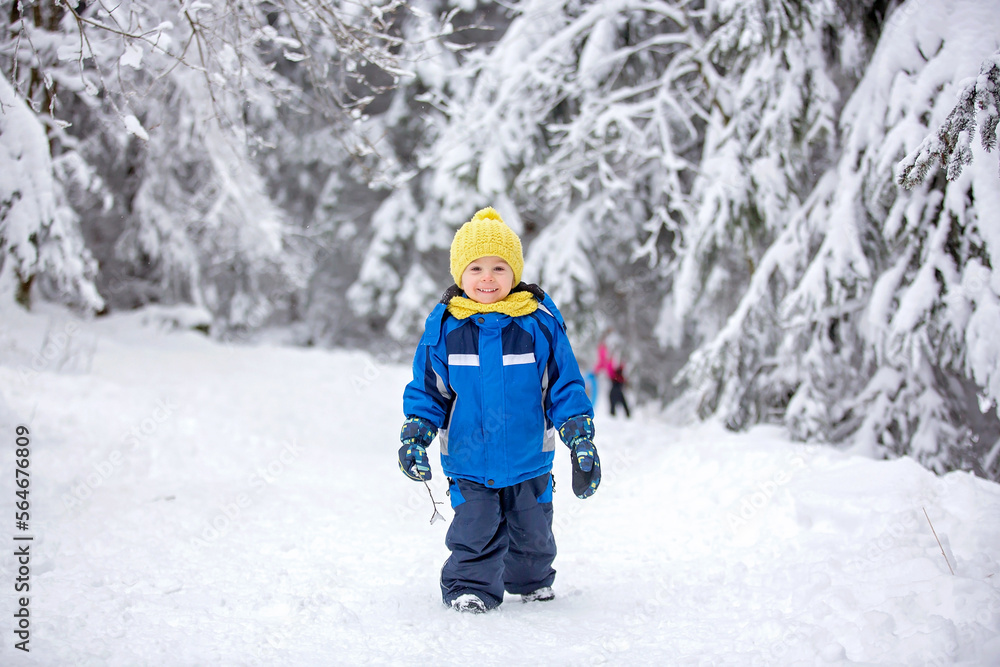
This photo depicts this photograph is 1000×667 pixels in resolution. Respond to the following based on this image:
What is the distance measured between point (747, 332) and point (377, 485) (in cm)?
349

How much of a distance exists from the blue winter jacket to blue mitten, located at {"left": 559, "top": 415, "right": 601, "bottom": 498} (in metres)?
0.06

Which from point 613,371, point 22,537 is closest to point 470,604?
point 22,537

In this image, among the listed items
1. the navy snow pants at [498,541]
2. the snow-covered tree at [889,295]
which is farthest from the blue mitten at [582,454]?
the snow-covered tree at [889,295]

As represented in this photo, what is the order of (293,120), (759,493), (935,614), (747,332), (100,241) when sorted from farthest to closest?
(293,120) → (100,241) → (747,332) → (759,493) → (935,614)

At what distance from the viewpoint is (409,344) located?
44.3ft

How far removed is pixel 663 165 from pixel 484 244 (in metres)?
5.24

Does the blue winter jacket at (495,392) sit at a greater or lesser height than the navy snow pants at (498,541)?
greater

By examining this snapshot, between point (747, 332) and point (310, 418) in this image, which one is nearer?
point (747, 332)

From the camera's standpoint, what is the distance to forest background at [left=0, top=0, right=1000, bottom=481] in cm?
403

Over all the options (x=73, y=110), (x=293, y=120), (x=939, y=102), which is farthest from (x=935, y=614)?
(x=293, y=120)

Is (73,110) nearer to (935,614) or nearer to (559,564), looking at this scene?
(559,564)
